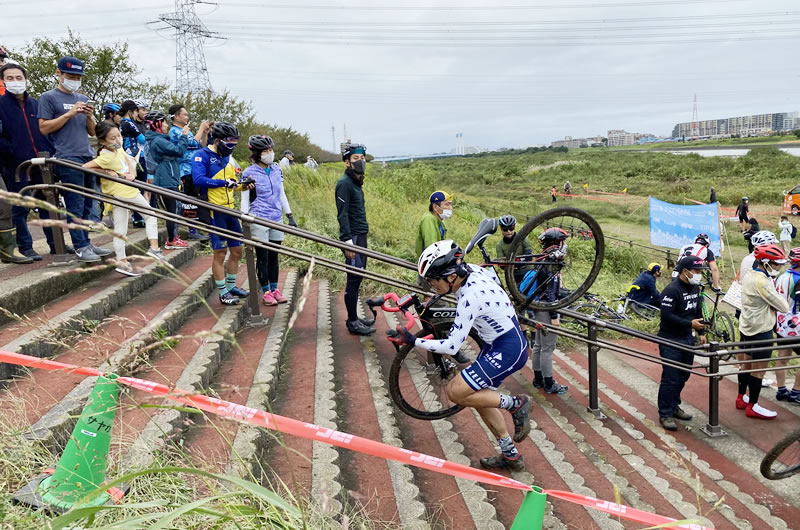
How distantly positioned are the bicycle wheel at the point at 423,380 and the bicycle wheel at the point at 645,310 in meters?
6.76

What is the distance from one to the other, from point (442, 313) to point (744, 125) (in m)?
191

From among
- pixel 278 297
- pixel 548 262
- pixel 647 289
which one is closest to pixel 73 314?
pixel 278 297

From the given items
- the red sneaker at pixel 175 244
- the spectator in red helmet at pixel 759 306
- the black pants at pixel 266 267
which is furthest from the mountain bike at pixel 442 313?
the red sneaker at pixel 175 244

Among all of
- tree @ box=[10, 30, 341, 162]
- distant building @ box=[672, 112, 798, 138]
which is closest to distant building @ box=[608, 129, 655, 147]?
distant building @ box=[672, 112, 798, 138]

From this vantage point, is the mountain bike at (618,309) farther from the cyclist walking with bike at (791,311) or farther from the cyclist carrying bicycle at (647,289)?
the cyclist walking with bike at (791,311)

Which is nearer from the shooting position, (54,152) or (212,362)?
(212,362)

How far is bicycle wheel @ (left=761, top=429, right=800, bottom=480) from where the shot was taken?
13.9ft

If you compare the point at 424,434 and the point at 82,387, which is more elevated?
the point at 82,387

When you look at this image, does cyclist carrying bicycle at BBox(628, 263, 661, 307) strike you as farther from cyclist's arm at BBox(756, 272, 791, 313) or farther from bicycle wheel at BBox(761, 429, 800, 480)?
bicycle wheel at BBox(761, 429, 800, 480)

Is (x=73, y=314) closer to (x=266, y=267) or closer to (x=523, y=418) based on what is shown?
(x=266, y=267)

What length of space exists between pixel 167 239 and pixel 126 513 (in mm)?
6100

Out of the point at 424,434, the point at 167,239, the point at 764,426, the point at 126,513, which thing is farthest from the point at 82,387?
the point at 764,426

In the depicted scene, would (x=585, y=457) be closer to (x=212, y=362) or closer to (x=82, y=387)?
(x=212, y=362)

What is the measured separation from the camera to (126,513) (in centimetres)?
221
